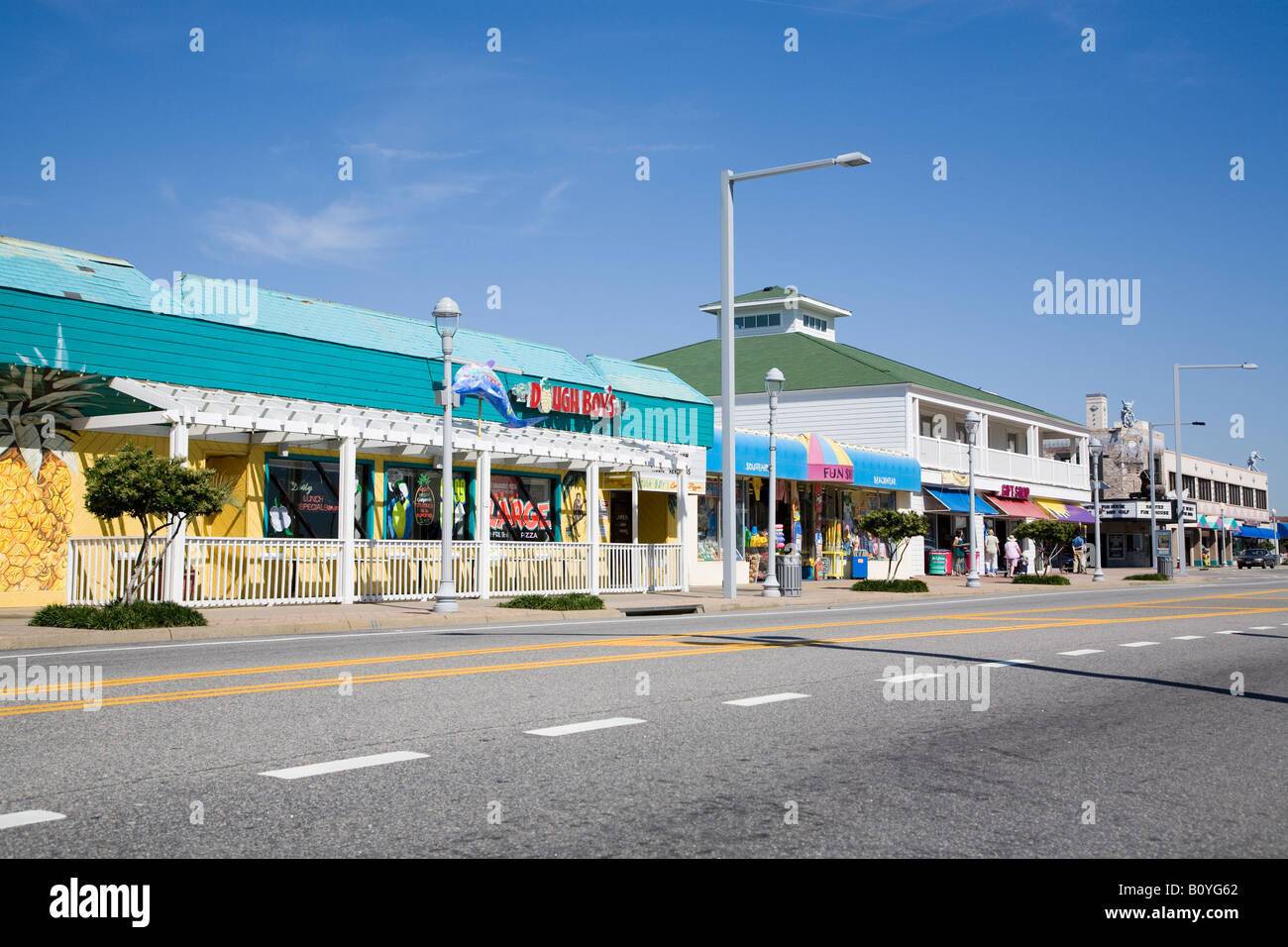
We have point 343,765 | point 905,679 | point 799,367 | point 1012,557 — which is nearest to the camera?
point 343,765

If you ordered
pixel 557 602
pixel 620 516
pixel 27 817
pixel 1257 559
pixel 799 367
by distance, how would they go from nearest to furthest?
pixel 27 817, pixel 557 602, pixel 620 516, pixel 799 367, pixel 1257 559

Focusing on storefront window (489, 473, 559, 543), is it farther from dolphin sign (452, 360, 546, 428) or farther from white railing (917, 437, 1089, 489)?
white railing (917, 437, 1089, 489)

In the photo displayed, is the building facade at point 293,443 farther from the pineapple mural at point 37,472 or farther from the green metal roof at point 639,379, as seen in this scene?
the green metal roof at point 639,379

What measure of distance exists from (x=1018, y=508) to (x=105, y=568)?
137 feet

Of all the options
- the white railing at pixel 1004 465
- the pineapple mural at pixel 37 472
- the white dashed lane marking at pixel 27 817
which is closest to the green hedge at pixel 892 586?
the white railing at pixel 1004 465

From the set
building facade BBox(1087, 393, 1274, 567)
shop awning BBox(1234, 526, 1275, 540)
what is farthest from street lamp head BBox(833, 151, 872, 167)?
shop awning BBox(1234, 526, 1275, 540)

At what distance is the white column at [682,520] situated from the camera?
2702cm

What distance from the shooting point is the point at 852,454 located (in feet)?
126

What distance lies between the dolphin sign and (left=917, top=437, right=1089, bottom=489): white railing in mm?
23097

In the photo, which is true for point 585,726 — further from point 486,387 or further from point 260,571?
point 486,387

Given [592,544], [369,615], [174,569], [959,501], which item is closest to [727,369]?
[592,544]

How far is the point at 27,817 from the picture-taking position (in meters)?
5.11
